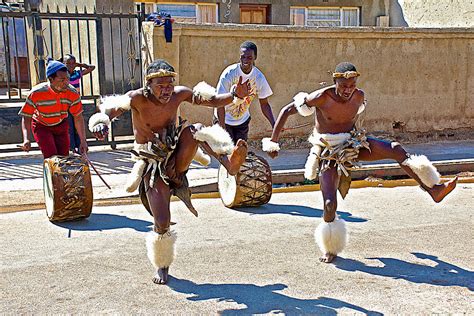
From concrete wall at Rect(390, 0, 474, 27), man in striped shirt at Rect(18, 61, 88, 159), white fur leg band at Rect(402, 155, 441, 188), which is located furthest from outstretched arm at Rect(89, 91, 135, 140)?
concrete wall at Rect(390, 0, 474, 27)

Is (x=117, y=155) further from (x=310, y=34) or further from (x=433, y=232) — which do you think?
(x=433, y=232)

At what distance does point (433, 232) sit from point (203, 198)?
3186 mm

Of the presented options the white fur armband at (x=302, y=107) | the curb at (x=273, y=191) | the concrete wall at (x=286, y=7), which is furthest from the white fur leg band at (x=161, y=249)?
the concrete wall at (x=286, y=7)

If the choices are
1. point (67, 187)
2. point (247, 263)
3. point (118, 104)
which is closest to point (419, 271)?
point (247, 263)

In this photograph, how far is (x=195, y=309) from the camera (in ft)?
14.8

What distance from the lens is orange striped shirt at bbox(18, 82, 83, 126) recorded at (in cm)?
693

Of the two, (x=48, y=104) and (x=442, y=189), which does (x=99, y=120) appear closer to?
(x=48, y=104)

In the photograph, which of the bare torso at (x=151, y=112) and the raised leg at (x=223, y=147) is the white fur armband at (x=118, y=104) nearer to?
the bare torso at (x=151, y=112)

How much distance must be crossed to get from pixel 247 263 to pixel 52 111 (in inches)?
121

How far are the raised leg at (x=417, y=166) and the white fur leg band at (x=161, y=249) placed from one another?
1940mm

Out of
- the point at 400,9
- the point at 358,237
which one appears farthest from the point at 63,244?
the point at 400,9

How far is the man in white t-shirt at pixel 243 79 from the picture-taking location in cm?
725

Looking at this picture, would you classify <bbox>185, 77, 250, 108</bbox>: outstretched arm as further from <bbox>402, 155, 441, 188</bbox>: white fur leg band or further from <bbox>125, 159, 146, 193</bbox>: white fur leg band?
<bbox>402, 155, 441, 188</bbox>: white fur leg band

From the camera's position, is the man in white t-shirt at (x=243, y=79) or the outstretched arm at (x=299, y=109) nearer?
the outstretched arm at (x=299, y=109)
